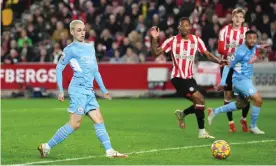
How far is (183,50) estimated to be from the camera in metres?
15.4

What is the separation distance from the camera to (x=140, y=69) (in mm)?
28000

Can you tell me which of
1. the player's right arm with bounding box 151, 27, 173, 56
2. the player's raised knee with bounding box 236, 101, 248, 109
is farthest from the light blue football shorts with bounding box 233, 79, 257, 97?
the player's right arm with bounding box 151, 27, 173, 56

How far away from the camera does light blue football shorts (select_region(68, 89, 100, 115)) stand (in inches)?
466

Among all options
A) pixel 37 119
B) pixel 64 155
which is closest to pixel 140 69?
pixel 37 119

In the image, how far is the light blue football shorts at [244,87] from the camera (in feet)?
51.1

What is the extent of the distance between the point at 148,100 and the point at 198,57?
2.55 metres

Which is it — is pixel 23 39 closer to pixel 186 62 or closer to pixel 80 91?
pixel 186 62

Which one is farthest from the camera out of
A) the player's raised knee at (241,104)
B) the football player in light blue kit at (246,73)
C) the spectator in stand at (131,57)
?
the spectator in stand at (131,57)

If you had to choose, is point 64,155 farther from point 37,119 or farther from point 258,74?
point 258,74

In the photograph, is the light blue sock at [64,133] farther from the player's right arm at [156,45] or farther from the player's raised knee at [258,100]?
the player's raised knee at [258,100]

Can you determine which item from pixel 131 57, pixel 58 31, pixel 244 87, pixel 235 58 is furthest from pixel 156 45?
pixel 58 31

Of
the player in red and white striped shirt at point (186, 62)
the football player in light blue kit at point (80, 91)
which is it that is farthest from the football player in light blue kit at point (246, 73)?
the football player in light blue kit at point (80, 91)

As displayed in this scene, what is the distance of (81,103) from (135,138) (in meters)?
3.26

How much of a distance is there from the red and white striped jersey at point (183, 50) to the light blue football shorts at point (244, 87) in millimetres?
958
